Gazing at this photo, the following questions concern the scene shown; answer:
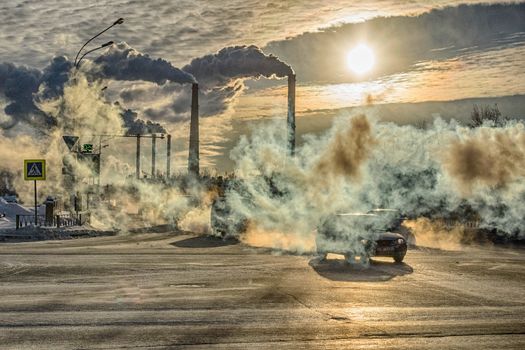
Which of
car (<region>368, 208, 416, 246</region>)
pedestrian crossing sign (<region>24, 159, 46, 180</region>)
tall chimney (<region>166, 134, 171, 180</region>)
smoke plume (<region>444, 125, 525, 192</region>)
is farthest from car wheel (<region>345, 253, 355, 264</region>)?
tall chimney (<region>166, 134, 171, 180</region>)

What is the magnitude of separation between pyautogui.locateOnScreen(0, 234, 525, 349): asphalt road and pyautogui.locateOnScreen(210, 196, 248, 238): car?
348 inches

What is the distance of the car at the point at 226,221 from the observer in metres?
30.7

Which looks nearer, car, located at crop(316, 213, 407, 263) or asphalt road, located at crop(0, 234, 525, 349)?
asphalt road, located at crop(0, 234, 525, 349)

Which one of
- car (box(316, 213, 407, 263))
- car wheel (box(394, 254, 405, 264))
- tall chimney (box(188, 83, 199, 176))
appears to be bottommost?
car wheel (box(394, 254, 405, 264))

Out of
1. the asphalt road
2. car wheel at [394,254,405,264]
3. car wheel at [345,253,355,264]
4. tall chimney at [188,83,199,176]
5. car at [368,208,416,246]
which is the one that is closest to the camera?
the asphalt road

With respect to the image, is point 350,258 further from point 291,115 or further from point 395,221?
point 291,115

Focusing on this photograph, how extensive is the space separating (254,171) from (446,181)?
12.0m

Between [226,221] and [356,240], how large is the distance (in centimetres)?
1130

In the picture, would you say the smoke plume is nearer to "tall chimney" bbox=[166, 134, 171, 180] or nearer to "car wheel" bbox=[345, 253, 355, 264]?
"car wheel" bbox=[345, 253, 355, 264]

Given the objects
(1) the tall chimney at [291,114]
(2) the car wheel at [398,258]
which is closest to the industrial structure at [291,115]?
(1) the tall chimney at [291,114]

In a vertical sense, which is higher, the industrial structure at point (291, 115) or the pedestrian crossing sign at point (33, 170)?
the industrial structure at point (291, 115)

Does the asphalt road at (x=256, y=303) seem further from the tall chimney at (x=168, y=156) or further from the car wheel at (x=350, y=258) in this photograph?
the tall chimney at (x=168, y=156)

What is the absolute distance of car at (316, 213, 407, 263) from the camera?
20328mm

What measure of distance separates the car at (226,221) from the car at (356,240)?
9.41 metres
